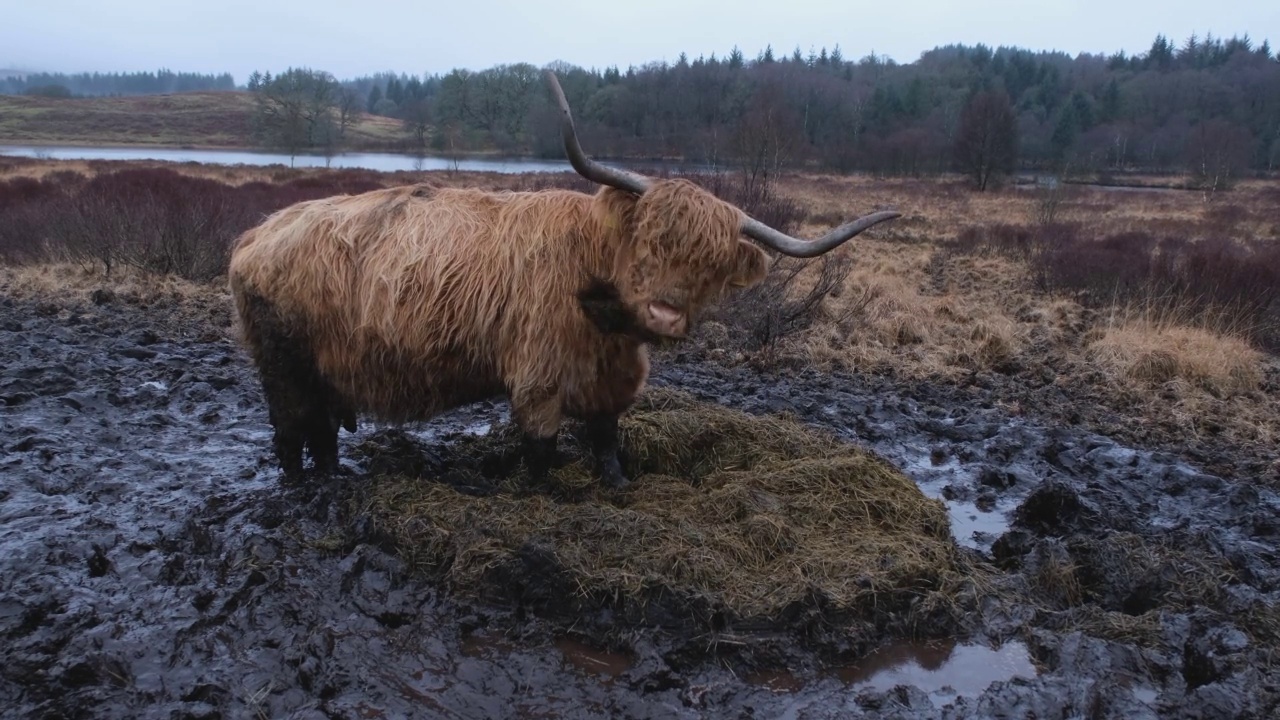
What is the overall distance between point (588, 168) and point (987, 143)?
49730 mm

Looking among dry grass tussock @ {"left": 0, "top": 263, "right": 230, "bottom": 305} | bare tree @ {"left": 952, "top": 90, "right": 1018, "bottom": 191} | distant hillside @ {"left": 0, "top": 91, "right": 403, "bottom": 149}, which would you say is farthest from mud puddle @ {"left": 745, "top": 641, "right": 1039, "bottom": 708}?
distant hillside @ {"left": 0, "top": 91, "right": 403, "bottom": 149}

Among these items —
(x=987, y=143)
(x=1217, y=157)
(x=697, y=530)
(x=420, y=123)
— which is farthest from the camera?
(x=420, y=123)

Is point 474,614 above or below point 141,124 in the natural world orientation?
below

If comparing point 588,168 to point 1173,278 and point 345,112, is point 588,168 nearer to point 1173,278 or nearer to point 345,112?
point 1173,278

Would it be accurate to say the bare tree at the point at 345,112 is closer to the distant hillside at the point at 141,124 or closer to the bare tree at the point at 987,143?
the distant hillside at the point at 141,124

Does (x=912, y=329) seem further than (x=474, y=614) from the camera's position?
Yes

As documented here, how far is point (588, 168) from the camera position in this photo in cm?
418

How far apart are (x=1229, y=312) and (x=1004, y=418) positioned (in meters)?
4.88

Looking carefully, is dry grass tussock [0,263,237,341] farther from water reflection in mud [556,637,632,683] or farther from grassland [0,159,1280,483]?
water reflection in mud [556,637,632,683]

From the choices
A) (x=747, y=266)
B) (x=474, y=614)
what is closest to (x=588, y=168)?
(x=747, y=266)

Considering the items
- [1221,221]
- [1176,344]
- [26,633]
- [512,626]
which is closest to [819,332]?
[1176,344]

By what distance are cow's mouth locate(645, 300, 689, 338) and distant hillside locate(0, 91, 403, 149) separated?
71.1 metres

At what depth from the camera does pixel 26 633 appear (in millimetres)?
3451

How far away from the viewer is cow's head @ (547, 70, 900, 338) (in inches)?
162
